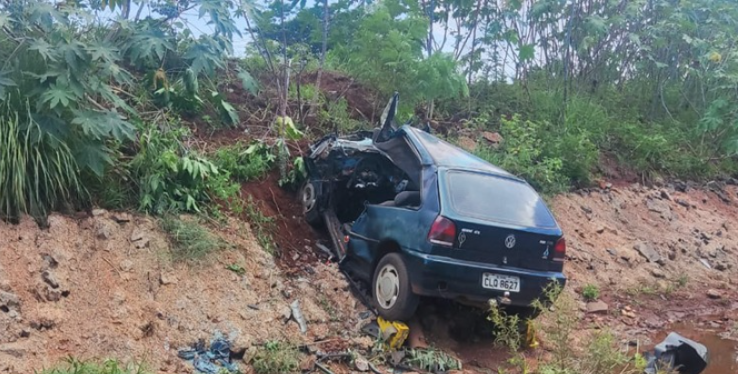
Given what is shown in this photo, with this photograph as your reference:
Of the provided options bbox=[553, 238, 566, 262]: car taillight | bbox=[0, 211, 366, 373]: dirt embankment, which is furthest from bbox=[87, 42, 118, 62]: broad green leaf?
bbox=[553, 238, 566, 262]: car taillight

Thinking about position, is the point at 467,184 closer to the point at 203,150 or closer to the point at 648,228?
the point at 203,150

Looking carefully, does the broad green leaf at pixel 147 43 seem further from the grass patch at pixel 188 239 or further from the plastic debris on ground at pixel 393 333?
the plastic debris on ground at pixel 393 333

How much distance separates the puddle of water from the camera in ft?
20.4

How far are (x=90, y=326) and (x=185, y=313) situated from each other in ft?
2.47

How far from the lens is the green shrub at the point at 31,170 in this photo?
5.21 meters

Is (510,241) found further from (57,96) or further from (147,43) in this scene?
(57,96)

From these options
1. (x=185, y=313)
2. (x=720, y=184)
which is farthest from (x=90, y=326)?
(x=720, y=184)

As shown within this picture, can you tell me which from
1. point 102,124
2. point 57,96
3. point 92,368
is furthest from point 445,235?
point 57,96

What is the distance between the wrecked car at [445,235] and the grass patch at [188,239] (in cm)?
135

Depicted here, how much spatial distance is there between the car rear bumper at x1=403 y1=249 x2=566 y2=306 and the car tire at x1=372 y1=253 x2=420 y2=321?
0.10 m

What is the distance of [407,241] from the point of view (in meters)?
5.51

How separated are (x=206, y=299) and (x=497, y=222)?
256cm

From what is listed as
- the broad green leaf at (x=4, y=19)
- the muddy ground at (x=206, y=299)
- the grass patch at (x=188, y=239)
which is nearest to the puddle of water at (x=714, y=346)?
the muddy ground at (x=206, y=299)

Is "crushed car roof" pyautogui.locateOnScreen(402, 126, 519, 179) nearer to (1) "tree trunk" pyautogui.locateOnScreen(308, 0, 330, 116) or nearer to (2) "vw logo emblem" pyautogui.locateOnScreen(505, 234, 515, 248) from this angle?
(2) "vw logo emblem" pyautogui.locateOnScreen(505, 234, 515, 248)
